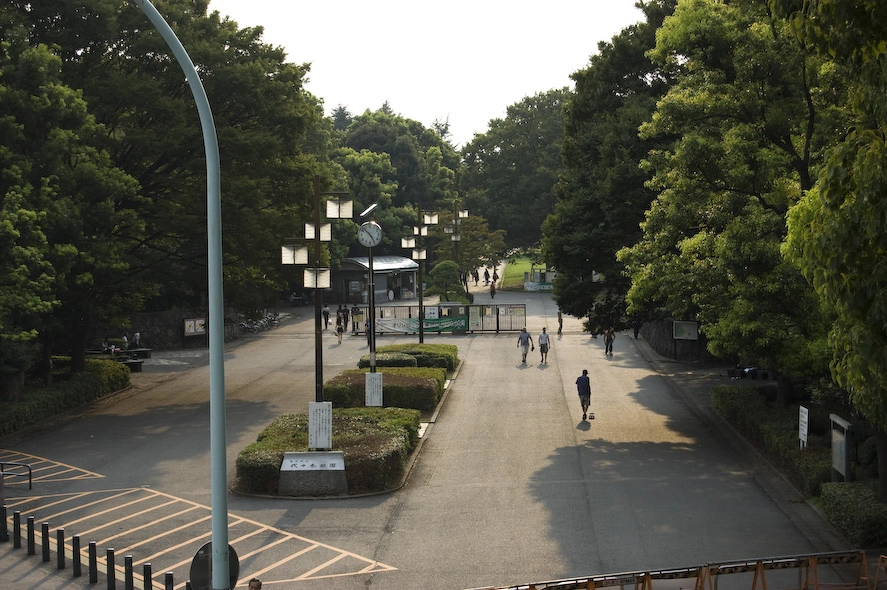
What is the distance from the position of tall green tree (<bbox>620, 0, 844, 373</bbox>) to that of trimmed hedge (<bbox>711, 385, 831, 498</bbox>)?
5.97 feet

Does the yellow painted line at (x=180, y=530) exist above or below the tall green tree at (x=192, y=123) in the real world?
below

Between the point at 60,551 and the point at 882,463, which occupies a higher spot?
the point at 882,463

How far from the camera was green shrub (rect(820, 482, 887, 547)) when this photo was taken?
15516 millimetres

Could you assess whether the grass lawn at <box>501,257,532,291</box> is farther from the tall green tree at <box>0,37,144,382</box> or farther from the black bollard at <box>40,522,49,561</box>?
the black bollard at <box>40,522,49,561</box>

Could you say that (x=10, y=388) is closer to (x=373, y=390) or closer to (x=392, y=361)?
(x=373, y=390)

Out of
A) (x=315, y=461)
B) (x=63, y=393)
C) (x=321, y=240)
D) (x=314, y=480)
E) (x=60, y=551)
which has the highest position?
(x=321, y=240)

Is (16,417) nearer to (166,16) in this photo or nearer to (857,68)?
(166,16)

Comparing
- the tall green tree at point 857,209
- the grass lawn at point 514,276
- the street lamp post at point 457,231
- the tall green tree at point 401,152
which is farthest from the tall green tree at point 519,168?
the tall green tree at point 857,209

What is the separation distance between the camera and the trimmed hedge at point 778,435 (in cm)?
1922

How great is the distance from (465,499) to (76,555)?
24.9 ft

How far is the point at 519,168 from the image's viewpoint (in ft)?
278

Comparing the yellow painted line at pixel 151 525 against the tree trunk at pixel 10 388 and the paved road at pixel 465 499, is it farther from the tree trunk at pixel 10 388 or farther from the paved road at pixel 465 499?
the tree trunk at pixel 10 388

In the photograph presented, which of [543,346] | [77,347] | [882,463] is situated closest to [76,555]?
[882,463]

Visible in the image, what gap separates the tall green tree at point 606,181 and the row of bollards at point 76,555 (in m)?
17.8
